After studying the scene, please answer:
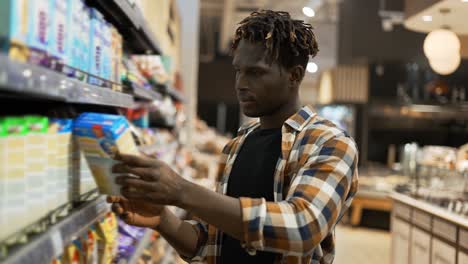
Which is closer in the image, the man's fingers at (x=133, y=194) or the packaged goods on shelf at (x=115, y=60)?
the man's fingers at (x=133, y=194)

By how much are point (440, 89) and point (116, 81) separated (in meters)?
9.70

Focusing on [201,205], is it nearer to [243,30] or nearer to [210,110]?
[243,30]

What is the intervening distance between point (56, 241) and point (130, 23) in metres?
1.43

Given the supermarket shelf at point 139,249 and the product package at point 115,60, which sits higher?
the product package at point 115,60

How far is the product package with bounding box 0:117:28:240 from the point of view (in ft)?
3.45

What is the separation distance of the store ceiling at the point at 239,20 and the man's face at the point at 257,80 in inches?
324

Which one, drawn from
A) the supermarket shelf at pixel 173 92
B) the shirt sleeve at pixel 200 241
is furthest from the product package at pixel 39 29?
the supermarket shelf at pixel 173 92

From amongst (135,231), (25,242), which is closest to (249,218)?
(25,242)

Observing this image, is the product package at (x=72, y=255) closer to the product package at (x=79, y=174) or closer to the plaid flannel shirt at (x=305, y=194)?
the product package at (x=79, y=174)

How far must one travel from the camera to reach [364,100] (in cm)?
1128

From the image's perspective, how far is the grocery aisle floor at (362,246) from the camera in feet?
22.7

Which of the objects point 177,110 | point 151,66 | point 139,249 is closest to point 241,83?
point 139,249

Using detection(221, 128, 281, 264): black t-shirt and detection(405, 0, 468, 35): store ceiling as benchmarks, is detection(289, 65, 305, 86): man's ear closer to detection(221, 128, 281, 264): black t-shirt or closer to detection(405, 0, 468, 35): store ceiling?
detection(221, 128, 281, 264): black t-shirt

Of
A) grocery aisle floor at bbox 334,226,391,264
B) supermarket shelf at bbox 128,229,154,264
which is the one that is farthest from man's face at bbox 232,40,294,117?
grocery aisle floor at bbox 334,226,391,264
